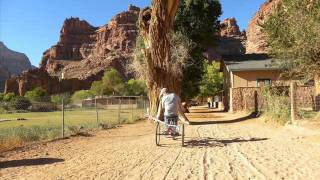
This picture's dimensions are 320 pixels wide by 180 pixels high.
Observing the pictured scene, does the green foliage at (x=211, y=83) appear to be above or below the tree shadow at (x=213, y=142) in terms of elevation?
above

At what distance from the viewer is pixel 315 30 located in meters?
17.1

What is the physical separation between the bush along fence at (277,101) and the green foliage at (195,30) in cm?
604

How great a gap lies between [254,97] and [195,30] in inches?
402

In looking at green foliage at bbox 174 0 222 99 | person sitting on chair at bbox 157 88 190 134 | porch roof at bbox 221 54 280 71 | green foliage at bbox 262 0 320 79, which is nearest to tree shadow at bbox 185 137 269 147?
person sitting on chair at bbox 157 88 190 134

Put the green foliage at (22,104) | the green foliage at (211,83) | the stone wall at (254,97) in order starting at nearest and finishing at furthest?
the stone wall at (254,97)
the green foliage at (22,104)
the green foliage at (211,83)

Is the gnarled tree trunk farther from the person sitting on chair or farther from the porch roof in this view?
the porch roof

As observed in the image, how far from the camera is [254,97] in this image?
99.8 feet

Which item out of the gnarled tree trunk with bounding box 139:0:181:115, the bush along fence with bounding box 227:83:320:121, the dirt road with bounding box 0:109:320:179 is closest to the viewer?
the dirt road with bounding box 0:109:320:179

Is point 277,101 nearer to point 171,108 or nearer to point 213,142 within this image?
point 213,142

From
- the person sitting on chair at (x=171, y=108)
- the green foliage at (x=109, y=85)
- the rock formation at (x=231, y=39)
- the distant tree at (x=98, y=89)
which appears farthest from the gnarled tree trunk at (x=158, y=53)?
the rock formation at (x=231, y=39)

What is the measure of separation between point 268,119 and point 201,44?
1900cm

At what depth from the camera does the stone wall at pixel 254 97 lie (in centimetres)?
2816

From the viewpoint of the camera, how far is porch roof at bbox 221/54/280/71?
125 ft

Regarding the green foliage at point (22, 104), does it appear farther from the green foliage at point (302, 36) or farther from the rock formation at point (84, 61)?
the rock formation at point (84, 61)
